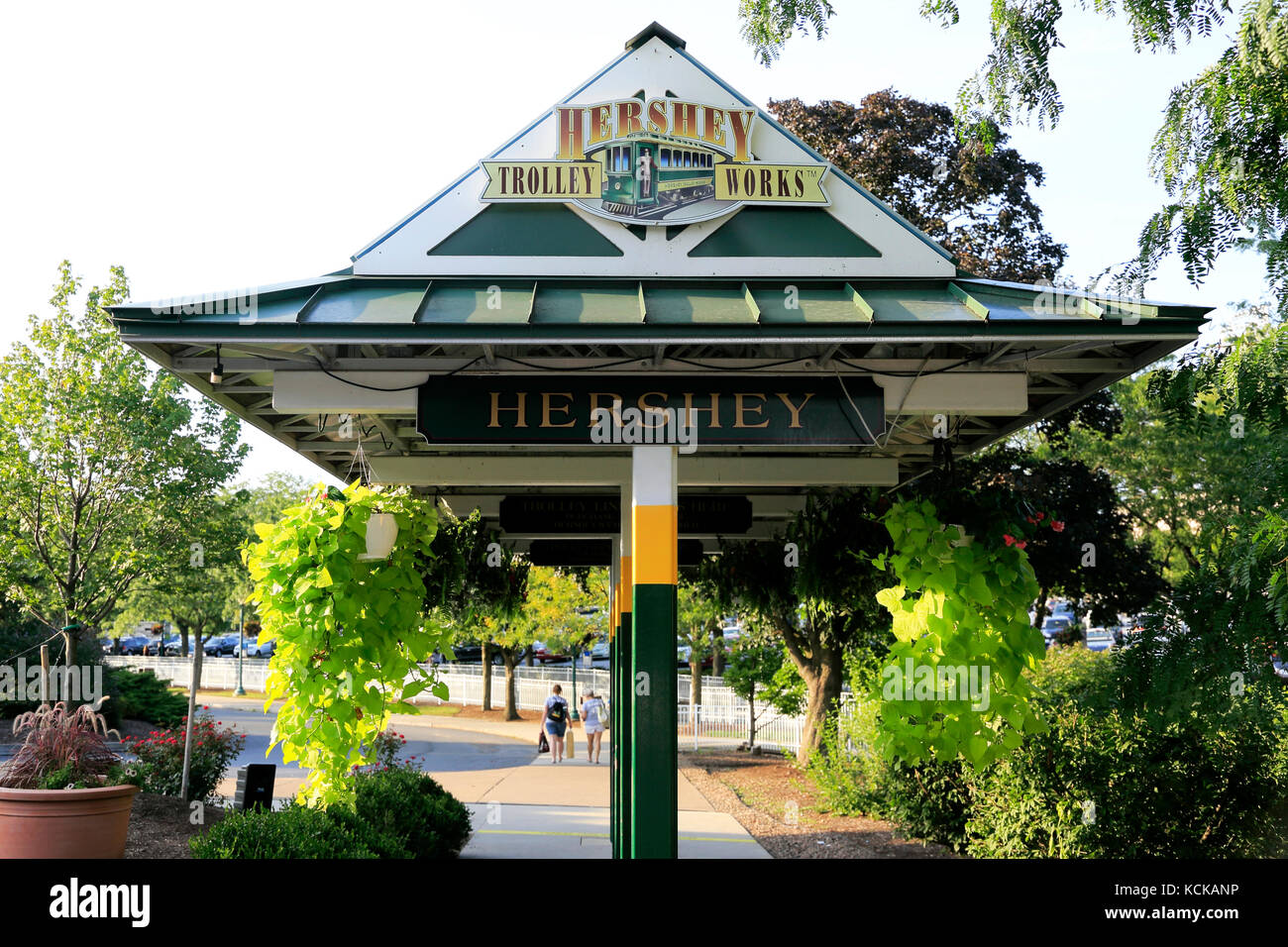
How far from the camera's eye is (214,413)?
18578 millimetres

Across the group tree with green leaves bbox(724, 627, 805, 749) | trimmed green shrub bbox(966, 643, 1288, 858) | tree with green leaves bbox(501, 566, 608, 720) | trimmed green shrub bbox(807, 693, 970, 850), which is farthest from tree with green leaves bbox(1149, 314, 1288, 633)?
tree with green leaves bbox(501, 566, 608, 720)

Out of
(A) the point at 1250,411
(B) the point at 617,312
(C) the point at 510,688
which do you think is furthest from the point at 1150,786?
(C) the point at 510,688

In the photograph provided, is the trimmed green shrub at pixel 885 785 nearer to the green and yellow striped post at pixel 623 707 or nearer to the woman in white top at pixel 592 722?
the green and yellow striped post at pixel 623 707

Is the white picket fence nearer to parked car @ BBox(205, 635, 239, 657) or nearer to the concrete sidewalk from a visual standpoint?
the concrete sidewalk

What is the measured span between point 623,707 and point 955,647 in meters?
3.10

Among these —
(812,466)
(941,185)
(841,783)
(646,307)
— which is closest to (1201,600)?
(812,466)

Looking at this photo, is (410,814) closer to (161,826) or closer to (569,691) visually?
(161,826)

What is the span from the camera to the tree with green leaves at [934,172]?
65.2 ft

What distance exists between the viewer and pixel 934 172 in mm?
20188

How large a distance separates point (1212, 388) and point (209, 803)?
11889 mm

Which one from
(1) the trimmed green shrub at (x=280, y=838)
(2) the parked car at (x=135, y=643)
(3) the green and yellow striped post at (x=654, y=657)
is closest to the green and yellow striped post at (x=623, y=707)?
(3) the green and yellow striped post at (x=654, y=657)

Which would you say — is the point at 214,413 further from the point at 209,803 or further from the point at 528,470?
the point at 528,470

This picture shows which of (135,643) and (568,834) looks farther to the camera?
(135,643)
